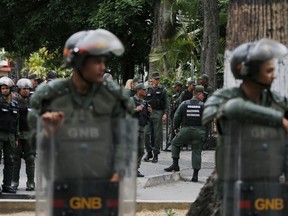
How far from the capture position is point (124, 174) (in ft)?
18.3

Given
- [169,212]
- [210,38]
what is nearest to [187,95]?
[210,38]

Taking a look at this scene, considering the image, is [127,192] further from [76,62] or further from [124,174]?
[76,62]

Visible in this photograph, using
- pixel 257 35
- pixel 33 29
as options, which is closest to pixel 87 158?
pixel 257 35

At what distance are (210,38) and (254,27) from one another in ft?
46.0

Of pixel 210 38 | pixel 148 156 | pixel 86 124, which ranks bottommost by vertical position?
pixel 86 124

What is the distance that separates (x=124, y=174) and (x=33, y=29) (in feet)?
84.6

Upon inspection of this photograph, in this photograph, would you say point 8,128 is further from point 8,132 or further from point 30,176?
point 30,176

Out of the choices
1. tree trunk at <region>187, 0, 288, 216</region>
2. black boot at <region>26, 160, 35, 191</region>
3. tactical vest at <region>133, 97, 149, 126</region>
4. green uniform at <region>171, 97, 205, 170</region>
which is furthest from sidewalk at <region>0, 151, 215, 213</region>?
tree trunk at <region>187, 0, 288, 216</region>

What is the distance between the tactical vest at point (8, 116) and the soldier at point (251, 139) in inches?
259

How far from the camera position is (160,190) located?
13039 mm

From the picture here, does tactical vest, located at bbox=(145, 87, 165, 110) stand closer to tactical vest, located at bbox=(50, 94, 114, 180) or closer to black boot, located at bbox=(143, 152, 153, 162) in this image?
black boot, located at bbox=(143, 152, 153, 162)

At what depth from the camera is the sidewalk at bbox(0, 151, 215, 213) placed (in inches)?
422

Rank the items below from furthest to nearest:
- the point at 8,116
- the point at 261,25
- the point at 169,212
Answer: the point at 8,116
the point at 169,212
the point at 261,25

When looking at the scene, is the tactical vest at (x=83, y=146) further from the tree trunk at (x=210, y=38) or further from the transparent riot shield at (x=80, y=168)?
the tree trunk at (x=210, y=38)
